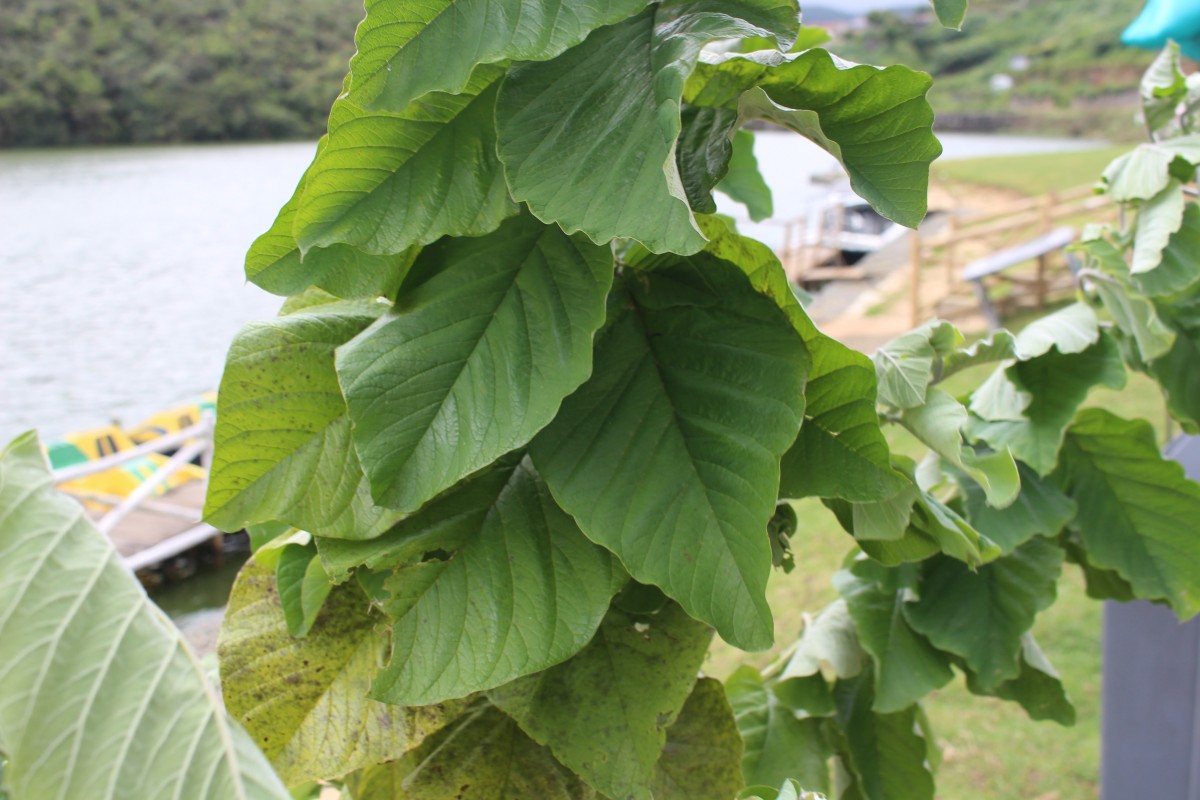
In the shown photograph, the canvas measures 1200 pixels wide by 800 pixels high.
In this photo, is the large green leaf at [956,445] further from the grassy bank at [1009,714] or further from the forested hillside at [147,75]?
the forested hillside at [147,75]

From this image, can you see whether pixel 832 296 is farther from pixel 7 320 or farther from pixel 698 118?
pixel 698 118

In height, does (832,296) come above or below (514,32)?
below

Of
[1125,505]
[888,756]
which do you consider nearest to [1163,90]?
[1125,505]

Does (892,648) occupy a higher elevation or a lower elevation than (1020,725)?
higher

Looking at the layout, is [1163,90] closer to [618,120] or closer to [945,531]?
[945,531]

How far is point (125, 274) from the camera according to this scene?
7.89 m

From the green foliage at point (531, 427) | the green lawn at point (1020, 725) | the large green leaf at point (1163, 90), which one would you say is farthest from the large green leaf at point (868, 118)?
the green lawn at point (1020, 725)

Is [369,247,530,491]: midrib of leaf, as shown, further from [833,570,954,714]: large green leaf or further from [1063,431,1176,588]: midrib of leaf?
[1063,431,1176,588]: midrib of leaf

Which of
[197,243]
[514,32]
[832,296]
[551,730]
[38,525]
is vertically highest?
[514,32]

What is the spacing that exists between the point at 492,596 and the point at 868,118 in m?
0.21

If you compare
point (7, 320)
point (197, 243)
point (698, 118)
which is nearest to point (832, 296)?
point (197, 243)

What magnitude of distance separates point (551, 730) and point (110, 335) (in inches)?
327

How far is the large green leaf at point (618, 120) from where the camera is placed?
258mm

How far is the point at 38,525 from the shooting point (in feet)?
1.00
